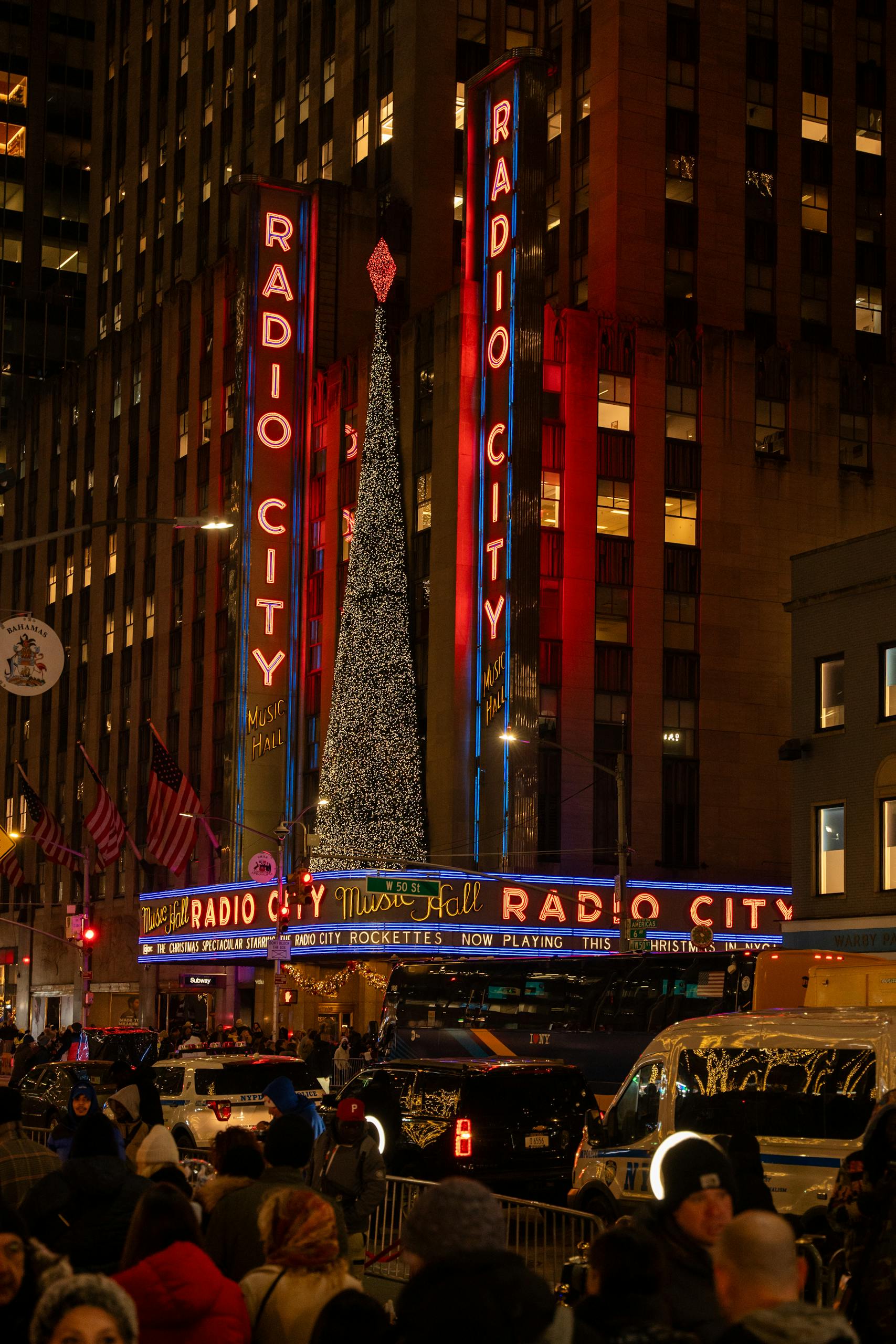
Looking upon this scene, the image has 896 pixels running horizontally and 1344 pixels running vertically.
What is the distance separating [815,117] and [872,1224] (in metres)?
64.7

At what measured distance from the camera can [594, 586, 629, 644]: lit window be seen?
57797 mm

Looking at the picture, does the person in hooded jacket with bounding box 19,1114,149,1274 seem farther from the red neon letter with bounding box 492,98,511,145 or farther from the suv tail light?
the red neon letter with bounding box 492,98,511,145

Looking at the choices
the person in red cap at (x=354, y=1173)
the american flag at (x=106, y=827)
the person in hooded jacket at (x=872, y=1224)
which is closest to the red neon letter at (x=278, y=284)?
the american flag at (x=106, y=827)

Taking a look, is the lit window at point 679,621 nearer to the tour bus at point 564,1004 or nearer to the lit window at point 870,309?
the lit window at point 870,309

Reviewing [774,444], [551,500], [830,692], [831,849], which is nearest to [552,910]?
[551,500]

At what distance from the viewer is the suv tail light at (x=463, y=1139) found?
20.6 metres

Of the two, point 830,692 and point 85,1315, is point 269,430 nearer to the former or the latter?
point 830,692

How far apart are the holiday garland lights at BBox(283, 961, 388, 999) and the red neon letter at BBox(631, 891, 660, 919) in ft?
26.5

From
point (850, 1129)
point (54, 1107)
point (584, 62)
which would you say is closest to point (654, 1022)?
point (54, 1107)

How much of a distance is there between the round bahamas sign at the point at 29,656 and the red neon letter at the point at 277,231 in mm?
45414

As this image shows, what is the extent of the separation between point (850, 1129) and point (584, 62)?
185 feet

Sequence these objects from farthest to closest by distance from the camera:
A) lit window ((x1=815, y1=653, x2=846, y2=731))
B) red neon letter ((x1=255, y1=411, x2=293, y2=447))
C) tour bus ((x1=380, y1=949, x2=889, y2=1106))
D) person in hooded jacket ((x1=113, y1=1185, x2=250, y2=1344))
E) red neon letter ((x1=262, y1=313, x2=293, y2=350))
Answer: red neon letter ((x1=262, y1=313, x2=293, y2=350)) → red neon letter ((x1=255, y1=411, x2=293, y2=447)) → lit window ((x1=815, y1=653, x2=846, y2=731)) → tour bus ((x1=380, y1=949, x2=889, y2=1106)) → person in hooded jacket ((x1=113, y1=1185, x2=250, y2=1344))

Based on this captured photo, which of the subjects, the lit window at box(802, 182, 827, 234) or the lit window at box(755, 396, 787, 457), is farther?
the lit window at box(802, 182, 827, 234)

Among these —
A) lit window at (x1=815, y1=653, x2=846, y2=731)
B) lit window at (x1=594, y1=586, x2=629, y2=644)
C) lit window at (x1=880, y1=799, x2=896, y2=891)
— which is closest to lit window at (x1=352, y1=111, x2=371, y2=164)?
lit window at (x1=594, y1=586, x2=629, y2=644)
